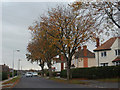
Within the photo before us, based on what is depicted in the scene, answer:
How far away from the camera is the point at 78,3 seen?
20453mm

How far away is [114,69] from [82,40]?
6368 mm

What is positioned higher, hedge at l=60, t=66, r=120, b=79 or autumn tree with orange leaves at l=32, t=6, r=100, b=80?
autumn tree with orange leaves at l=32, t=6, r=100, b=80

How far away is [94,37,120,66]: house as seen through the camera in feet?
157

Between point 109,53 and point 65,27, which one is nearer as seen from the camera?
point 65,27

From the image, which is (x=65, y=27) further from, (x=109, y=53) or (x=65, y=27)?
(x=109, y=53)

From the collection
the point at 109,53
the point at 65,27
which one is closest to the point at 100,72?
the point at 65,27

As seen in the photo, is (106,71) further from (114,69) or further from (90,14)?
(90,14)

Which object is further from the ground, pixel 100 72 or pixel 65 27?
pixel 65 27

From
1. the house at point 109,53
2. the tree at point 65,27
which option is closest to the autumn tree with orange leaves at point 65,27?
the tree at point 65,27

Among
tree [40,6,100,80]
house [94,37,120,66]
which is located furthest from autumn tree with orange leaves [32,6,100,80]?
house [94,37,120,66]

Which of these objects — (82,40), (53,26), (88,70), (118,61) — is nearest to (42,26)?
(53,26)

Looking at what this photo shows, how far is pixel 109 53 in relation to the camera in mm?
49938

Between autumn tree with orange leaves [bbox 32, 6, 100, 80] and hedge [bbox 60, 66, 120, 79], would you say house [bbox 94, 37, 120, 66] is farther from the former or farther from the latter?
autumn tree with orange leaves [bbox 32, 6, 100, 80]

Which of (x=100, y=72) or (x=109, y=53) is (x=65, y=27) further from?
(x=109, y=53)
